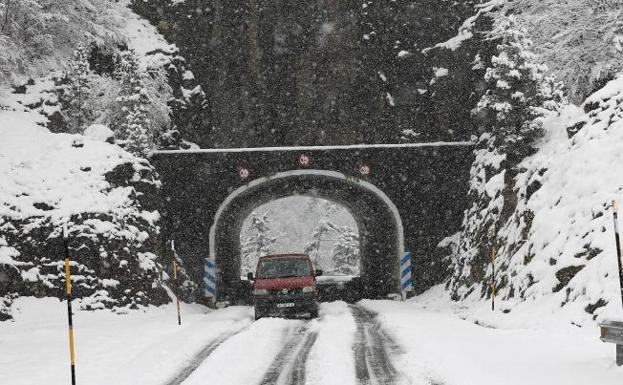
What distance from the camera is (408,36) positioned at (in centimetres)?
2895

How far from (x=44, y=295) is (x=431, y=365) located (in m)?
11.2

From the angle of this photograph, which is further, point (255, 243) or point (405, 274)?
point (255, 243)

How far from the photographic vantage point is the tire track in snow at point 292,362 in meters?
8.87

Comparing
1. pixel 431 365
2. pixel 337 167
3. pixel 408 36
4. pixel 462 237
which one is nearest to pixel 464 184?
pixel 462 237

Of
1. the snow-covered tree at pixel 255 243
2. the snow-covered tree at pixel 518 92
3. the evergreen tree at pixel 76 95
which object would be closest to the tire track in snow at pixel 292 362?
the snow-covered tree at pixel 518 92

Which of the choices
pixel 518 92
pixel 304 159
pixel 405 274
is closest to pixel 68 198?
pixel 304 159

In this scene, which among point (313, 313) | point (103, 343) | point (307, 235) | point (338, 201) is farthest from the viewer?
point (307, 235)

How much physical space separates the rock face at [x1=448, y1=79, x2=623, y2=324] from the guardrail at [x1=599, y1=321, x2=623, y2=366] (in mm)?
2844

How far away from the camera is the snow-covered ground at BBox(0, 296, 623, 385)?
8680mm

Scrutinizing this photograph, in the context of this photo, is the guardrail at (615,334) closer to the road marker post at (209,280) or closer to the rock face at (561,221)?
the rock face at (561,221)

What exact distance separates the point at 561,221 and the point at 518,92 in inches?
261

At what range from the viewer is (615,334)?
314 inches

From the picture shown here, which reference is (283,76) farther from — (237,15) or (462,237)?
(462,237)

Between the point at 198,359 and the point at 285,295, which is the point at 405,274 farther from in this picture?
the point at 198,359
